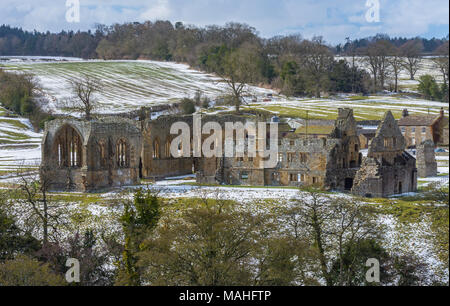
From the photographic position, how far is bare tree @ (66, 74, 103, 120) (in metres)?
87.8

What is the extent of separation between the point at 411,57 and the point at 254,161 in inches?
2839

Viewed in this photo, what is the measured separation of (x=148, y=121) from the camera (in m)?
62.5

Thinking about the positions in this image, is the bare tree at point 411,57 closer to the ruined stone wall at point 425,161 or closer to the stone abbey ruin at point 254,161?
the ruined stone wall at point 425,161

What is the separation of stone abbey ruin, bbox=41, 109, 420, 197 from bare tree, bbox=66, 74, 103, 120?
26728 mm

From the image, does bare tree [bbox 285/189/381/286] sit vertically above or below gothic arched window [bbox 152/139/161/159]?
below

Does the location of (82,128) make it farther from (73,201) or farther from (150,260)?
(150,260)

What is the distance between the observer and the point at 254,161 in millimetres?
56125

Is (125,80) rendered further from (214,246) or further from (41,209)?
(214,246)

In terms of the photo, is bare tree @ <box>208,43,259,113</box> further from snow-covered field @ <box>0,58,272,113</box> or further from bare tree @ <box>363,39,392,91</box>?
bare tree @ <box>363,39,392,91</box>

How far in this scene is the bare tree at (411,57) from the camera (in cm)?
11788

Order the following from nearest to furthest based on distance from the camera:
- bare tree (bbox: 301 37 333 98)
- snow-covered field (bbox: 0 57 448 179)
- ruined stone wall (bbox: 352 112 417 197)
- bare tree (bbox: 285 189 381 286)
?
bare tree (bbox: 285 189 381 286) → ruined stone wall (bbox: 352 112 417 197) → snow-covered field (bbox: 0 57 448 179) → bare tree (bbox: 301 37 333 98)

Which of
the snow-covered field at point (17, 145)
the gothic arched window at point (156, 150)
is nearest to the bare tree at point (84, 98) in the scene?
the snow-covered field at point (17, 145)

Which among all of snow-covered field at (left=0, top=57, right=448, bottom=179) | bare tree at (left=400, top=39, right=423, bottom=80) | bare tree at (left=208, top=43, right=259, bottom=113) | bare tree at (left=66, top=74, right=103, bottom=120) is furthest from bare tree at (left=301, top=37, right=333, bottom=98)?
bare tree at (left=66, top=74, right=103, bottom=120)

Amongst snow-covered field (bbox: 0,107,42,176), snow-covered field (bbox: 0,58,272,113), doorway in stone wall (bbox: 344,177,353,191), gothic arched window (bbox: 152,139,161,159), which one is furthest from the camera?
snow-covered field (bbox: 0,58,272,113)
